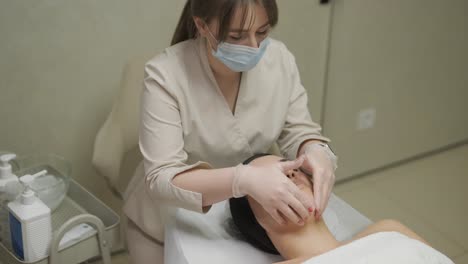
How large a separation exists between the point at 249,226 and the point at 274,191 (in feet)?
0.52

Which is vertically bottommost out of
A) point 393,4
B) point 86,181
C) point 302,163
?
point 86,181

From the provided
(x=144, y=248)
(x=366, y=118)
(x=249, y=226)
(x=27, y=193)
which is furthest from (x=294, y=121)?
(x=366, y=118)

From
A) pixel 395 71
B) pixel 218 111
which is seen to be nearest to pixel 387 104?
pixel 395 71

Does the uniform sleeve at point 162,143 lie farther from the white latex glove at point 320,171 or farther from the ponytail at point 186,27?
the white latex glove at point 320,171

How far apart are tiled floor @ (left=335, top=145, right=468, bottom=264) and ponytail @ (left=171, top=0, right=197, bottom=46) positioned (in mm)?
1425

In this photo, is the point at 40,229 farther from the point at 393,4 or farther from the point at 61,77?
the point at 393,4

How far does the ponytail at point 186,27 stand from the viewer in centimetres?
149

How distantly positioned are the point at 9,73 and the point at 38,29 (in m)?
0.17

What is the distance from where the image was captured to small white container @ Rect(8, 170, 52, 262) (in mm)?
1354

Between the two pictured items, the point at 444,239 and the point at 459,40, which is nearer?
the point at 444,239

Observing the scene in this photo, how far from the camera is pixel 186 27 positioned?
1.54 metres

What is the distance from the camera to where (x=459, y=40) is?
2811 mm

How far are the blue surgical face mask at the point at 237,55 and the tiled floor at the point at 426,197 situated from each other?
1.41 metres

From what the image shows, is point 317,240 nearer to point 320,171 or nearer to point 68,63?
point 320,171
